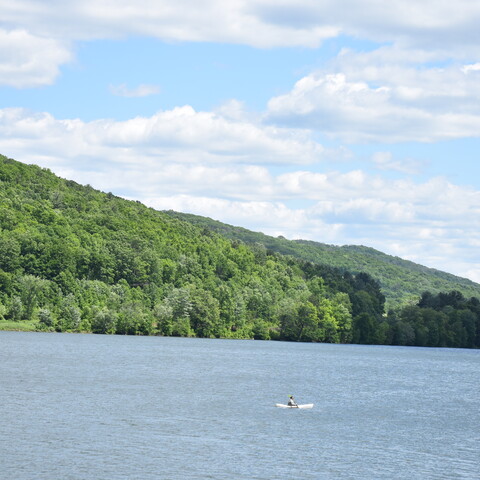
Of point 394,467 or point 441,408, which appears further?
point 441,408

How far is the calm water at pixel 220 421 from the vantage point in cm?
5816

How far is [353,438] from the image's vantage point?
72.0 m

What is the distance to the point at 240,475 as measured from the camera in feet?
182

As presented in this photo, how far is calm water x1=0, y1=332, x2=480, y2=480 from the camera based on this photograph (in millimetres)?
58156

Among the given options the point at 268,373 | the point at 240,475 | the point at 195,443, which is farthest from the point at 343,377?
the point at 240,475

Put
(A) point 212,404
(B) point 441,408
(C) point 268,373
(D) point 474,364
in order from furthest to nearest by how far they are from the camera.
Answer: (D) point 474,364 → (C) point 268,373 → (B) point 441,408 → (A) point 212,404

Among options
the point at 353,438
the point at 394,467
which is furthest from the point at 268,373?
the point at 394,467

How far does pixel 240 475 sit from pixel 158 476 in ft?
17.8

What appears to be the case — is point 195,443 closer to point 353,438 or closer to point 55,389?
point 353,438

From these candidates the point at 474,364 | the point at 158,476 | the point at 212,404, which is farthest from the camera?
the point at 474,364

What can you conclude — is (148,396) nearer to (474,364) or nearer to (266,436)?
(266,436)

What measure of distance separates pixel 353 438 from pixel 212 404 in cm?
1975

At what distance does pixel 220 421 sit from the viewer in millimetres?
76188

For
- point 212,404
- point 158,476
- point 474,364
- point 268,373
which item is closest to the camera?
point 158,476
